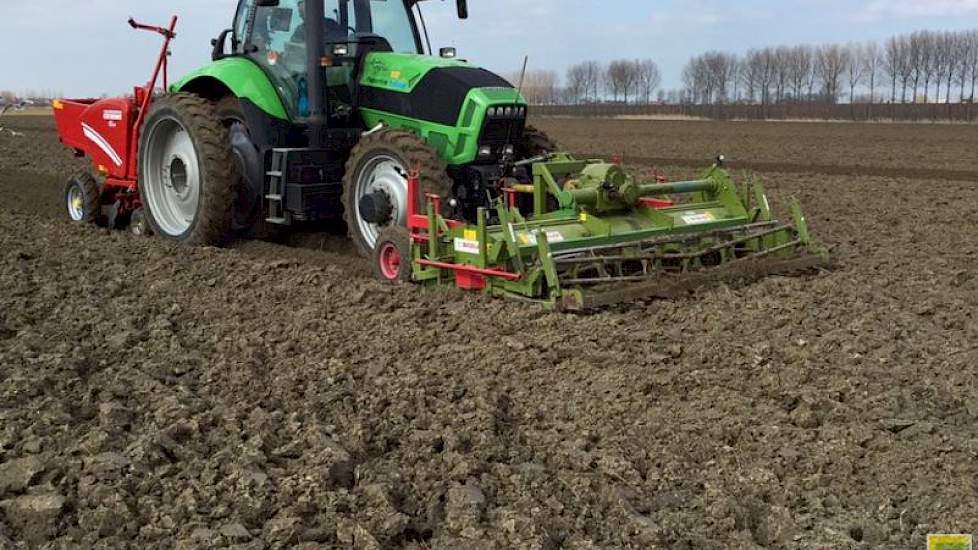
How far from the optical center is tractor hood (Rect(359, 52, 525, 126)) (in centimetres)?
747

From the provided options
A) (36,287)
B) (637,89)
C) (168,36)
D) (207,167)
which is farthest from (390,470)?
(637,89)

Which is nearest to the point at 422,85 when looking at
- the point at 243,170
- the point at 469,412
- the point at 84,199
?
the point at 243,170

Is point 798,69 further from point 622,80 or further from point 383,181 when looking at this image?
point 383,181

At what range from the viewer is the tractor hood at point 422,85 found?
7.47m

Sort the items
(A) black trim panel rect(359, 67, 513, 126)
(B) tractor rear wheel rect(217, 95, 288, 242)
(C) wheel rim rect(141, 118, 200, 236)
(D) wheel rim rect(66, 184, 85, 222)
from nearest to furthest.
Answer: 1. (A) black trim panel rect(359, 67, 513, 126)
2. (B) tractor rear wheel rect(217, 95, 288, 242)
3. (C) wheel rim rect(141, 118, 200, 236)
4. (D) wheel rim rect(66, 184, 85, 222)

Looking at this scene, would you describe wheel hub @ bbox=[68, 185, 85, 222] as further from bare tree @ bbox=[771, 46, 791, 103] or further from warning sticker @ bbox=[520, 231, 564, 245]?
bare tree @ bbox=[771, 46, 791, 103]

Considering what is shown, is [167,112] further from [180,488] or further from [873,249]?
[873,249]

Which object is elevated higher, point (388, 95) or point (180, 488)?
point (388, 95)

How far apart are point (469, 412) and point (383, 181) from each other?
3.45m

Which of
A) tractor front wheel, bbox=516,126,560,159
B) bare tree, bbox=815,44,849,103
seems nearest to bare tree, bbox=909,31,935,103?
bare tree, bbox=815,44,849,103

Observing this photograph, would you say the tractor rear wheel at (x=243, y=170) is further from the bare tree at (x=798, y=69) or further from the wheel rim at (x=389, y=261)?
the bare tree at (x=798, y=69)

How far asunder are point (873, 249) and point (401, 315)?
488cm

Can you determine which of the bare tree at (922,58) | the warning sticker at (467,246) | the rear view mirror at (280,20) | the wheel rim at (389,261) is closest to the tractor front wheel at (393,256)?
the wheel rim at (389,261)

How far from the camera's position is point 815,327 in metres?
5.73
